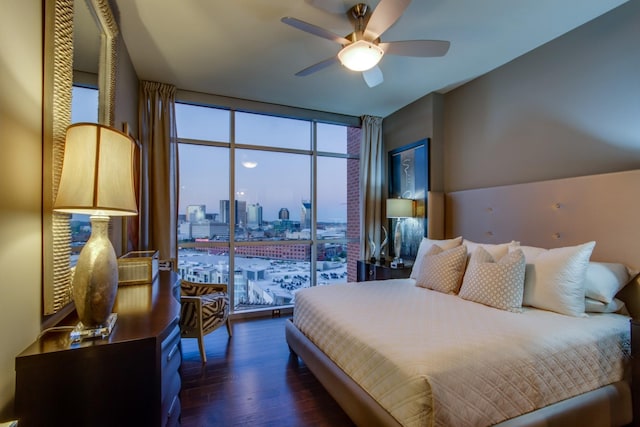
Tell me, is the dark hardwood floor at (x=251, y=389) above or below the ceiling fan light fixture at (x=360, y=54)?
below

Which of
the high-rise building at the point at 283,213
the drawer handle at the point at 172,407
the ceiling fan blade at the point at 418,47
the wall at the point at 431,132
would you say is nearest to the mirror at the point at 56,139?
the drawer handle at the point at 172,407

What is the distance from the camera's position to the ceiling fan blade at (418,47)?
2.16 metres

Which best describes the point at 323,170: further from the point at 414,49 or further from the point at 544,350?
the point at 544,350

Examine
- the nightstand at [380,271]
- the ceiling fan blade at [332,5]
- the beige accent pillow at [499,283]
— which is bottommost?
the nightstand at [380,271]

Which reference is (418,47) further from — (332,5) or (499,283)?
(499,283)

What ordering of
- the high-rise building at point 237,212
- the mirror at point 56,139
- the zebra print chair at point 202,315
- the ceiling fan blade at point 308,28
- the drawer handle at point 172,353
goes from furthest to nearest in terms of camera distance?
the high-rise building at point 237,212
the zebra print chair at point 202,315
the ceiling fan blade at point 308,28
the drawer handle at point 172,353
the mirror at point 56,139

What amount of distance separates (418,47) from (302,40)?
39.8 inches

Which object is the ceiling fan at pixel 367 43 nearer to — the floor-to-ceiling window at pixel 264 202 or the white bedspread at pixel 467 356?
the white bedspread at pixel 467 356

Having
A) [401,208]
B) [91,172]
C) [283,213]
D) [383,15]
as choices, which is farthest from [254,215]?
[91,172]

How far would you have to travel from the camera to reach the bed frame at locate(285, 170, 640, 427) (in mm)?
1573

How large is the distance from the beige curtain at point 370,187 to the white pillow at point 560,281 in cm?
245

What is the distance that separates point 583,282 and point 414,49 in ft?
6.51

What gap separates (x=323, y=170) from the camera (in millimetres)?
4559

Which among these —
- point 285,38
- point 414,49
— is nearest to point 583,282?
point 414,49
